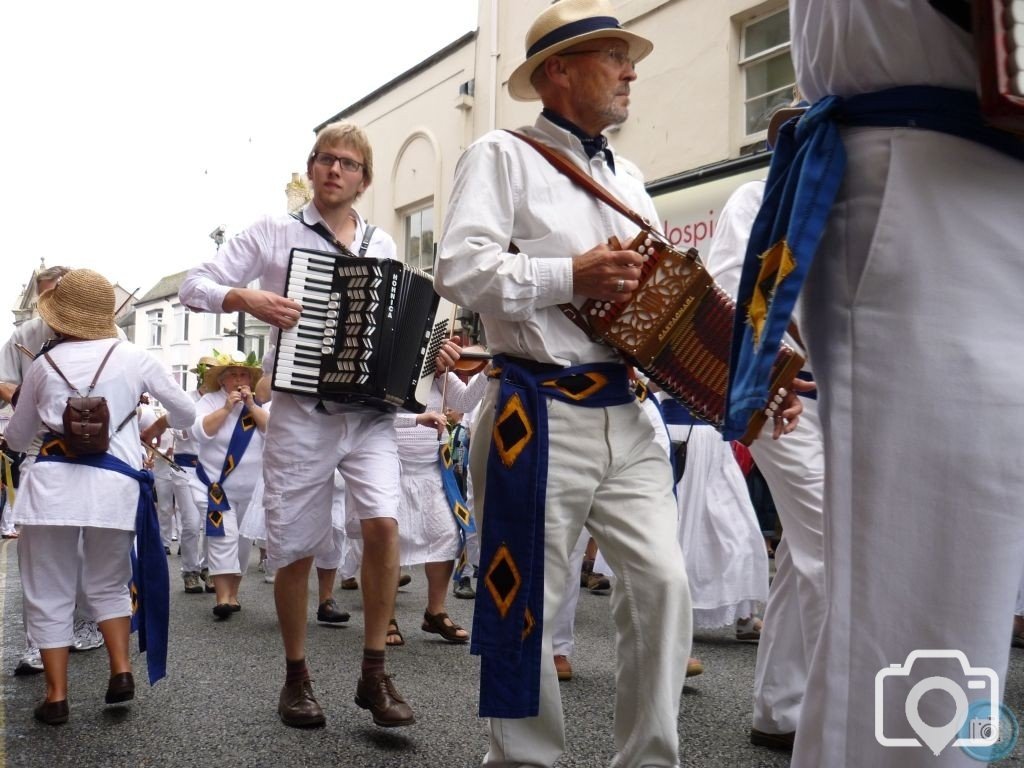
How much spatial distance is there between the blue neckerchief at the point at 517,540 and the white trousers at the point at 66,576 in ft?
7.94

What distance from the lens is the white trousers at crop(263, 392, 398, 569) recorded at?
3922 mm

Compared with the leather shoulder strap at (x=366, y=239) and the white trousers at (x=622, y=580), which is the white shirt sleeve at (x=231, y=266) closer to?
the leather shoulder strap at (x=366, y=239)

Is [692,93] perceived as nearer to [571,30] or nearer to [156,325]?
[571,30]

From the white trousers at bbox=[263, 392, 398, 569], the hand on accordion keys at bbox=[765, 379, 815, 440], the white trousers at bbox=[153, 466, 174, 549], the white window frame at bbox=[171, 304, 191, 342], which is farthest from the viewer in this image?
the white window frame at bbox=[171, 304, 191, 342]

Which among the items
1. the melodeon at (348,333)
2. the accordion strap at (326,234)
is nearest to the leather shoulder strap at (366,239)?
the accordion strap at (326,234)

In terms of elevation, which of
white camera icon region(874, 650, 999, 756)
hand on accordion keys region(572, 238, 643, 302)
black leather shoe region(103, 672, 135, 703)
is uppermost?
hand on accordion keys region(572, 238, 643, 302)

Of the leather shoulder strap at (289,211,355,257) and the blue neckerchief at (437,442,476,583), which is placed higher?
the leather shoulder strap at (289,211,355,257)

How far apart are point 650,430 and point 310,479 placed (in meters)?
1.59

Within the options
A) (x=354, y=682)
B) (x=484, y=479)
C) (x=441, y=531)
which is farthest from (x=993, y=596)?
(x=441, y=531)

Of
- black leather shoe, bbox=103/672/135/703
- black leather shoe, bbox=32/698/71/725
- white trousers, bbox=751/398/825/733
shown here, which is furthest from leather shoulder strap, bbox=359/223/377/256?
black leather shoe, bbox=32/698/71/725

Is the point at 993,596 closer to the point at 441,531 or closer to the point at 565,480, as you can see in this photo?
the point at 565,480

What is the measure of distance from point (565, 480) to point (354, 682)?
Result: 2.35 m

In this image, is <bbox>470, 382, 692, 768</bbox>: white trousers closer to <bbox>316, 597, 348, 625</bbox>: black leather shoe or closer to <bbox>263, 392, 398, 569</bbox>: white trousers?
<bbox>263, 392, 398, 569</bbox>: white trousers

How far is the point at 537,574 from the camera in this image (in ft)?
8.87
